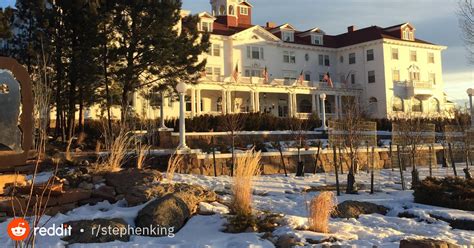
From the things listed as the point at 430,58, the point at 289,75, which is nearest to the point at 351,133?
the point at 289,75

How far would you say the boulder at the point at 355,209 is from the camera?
980 cm

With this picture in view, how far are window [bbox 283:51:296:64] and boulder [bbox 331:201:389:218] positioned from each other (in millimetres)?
43164

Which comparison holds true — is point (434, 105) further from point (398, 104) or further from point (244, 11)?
point (244, 11)

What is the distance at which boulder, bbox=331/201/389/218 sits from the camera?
386 inches

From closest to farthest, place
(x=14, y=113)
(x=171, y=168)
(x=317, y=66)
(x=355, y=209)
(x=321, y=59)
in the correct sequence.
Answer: (x=14, y=113) → (x=355, y=209) → (x=171, y=168) → (x=317, y=66) → (x=321, y=59)

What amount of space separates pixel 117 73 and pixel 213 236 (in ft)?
54.0

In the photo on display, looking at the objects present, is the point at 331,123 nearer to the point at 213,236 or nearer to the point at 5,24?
the point at 213,236

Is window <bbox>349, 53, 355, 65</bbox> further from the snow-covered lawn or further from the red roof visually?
the snow-covered lawn

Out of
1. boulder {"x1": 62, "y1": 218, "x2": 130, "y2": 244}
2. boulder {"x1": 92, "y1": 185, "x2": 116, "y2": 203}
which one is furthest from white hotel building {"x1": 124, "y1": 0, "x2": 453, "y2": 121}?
boulder {"x1": 62, "y1": 218, "x2": 130, "y2": 244}

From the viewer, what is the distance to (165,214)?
805cm

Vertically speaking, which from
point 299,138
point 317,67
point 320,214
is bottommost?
point 320,214

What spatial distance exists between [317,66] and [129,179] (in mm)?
47550

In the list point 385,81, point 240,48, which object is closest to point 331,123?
point 240,48

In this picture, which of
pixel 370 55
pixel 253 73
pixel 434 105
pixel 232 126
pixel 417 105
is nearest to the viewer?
pixel 232 126
